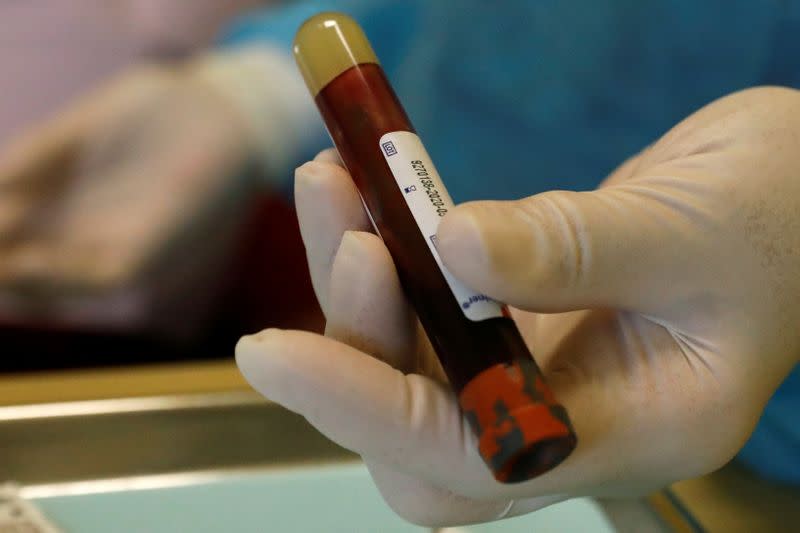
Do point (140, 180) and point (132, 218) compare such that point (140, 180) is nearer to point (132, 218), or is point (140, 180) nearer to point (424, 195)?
point (132, 218)

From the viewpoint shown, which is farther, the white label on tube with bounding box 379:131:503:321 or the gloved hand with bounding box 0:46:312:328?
the gloved hand with bounding box 0:46:312:328

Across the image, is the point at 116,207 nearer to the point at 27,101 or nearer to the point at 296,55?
the point at 27,101

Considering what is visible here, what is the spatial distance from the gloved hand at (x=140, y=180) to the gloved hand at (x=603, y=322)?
49 centimetres

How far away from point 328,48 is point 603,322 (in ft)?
0.53

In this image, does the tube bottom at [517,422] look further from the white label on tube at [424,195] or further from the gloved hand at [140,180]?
the gloved hand at [140,180]

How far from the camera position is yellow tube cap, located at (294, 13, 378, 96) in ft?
0.93

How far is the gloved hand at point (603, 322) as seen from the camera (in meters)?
0.24

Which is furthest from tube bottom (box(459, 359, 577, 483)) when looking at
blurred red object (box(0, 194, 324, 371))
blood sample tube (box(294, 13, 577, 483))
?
blurred red object (box(0, 194, 324, 371))

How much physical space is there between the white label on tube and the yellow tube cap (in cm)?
4

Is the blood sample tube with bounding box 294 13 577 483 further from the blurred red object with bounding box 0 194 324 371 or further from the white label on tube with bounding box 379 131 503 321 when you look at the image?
the blurred red object with bounding box 0 194 324 371

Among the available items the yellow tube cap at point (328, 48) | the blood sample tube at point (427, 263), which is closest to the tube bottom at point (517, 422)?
the blood sample tube at point (427, 263)

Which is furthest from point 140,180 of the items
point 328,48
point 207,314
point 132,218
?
point 328,48

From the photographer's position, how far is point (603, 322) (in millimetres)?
294

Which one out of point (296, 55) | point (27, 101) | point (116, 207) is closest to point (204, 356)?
point (116, 207)
